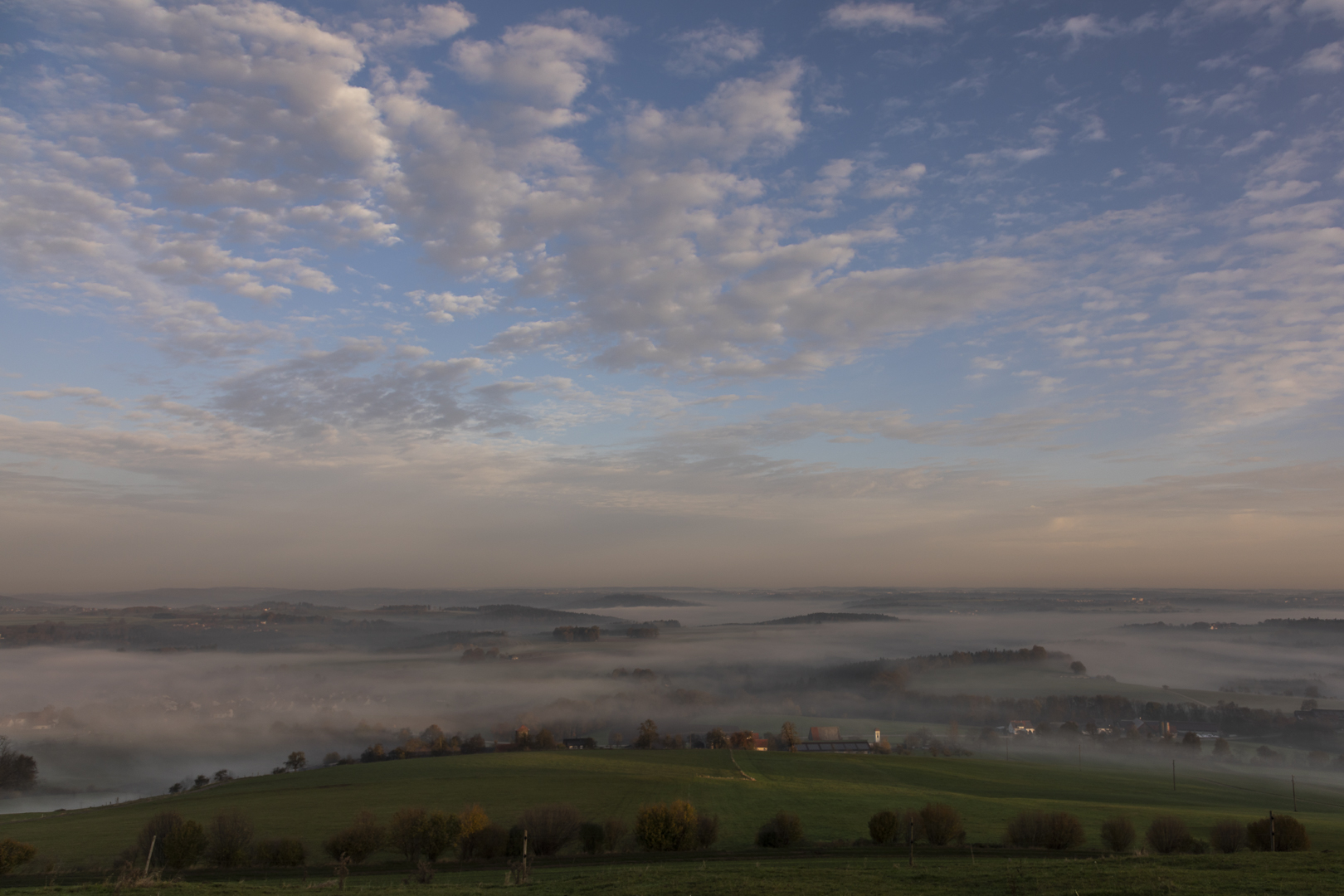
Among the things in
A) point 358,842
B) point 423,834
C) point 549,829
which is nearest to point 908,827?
point 549,829

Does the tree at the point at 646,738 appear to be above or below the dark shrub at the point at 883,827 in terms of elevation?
below

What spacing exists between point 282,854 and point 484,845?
16.0 m

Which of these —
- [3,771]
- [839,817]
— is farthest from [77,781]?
[839,817]

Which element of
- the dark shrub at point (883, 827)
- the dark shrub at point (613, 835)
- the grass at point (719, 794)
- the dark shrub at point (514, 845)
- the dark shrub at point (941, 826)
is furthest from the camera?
the grass at point (719, 794)

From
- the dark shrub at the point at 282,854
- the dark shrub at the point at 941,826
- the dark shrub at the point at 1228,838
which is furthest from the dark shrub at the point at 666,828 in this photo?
the dark shrub at the point at 1228,838

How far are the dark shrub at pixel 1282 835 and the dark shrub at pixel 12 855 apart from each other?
90521 mm

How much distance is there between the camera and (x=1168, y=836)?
51.5 m

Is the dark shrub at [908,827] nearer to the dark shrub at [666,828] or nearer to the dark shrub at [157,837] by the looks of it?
the dark shrub at [666,828]

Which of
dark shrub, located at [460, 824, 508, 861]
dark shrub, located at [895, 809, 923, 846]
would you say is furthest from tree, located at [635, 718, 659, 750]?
dark shrub, located at [895, 809, 923, 846]

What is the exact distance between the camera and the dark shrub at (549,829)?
177 ft

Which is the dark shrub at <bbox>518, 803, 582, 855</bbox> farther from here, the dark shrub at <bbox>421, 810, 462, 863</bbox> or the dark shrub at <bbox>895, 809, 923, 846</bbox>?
the dark shrub at <bbox>895, 809, 923, 846</bbox>

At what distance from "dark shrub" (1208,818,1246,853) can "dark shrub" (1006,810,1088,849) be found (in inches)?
380

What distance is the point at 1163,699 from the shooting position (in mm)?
186500

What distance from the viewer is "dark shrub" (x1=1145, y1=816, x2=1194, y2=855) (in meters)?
51.0
